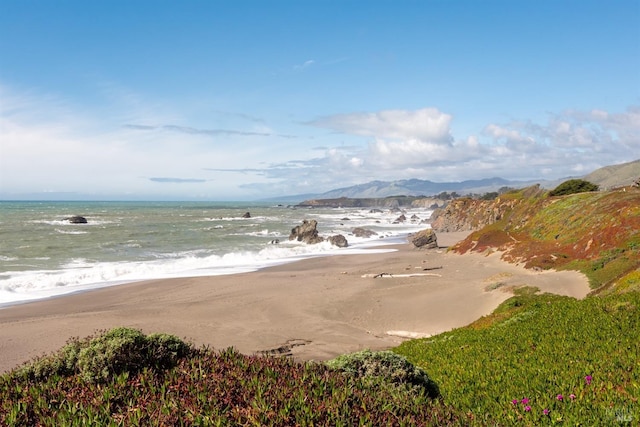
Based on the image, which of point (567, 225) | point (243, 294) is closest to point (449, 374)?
point (243, 294)

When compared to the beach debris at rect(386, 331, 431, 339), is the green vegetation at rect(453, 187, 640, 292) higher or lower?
higher

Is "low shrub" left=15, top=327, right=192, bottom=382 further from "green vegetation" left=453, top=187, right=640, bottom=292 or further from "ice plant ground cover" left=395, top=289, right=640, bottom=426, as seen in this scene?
"green vegetation" left=453, top=187, right=640, bottom=292

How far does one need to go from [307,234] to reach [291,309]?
3899 centimetres

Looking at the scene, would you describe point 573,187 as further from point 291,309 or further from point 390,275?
point 291,309

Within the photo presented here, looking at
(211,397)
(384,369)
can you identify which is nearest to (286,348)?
(384,369)

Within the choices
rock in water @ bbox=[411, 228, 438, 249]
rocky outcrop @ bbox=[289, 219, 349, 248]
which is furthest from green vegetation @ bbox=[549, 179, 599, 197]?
rocky outcrop @ bbox=[289, 219, 349, 248]

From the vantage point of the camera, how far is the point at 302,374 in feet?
17.4

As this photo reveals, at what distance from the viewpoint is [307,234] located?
6109 centimetres

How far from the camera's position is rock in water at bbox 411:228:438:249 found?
47.8 metres

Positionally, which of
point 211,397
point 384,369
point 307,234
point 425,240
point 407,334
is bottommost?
point 407,334

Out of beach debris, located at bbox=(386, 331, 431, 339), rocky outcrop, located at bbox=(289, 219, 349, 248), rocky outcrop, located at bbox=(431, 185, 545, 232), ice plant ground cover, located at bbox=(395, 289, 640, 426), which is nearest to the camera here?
ice plant ground cover, located at bbox=(395, 289, 640, 426)

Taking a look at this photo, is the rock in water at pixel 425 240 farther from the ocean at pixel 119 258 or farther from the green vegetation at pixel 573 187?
the green vegetation at pixel 573 187

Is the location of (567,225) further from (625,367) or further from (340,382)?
(340,382)

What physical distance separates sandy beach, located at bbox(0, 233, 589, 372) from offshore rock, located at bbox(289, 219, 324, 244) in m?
26.6
